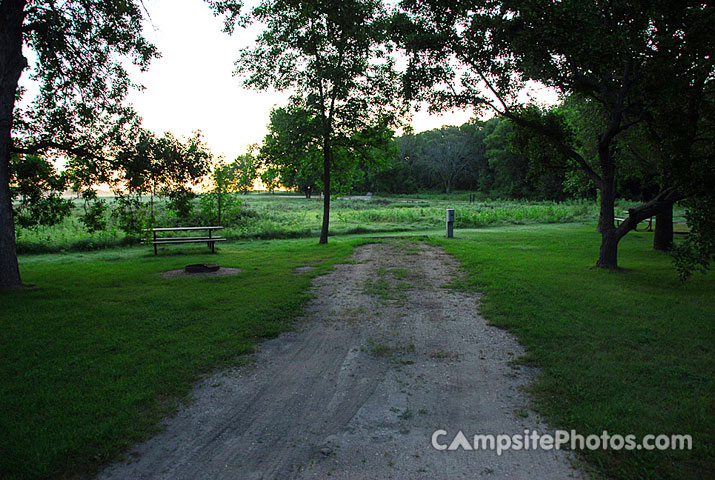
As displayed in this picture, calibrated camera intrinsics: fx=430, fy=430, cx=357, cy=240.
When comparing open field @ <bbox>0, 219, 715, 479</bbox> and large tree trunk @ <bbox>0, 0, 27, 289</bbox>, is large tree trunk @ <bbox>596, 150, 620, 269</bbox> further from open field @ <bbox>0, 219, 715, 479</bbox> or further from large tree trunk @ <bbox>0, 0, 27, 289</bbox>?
large tree trunk @ <bbox>0, 0, 27, 289</bbox>

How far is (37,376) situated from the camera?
423 cm

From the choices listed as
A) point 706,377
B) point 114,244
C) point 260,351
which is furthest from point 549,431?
point 114,244

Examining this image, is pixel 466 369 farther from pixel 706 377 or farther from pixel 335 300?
pixel 335 300

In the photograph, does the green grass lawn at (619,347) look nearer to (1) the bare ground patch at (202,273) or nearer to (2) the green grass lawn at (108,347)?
(2) the green grass lawn at (108,347)

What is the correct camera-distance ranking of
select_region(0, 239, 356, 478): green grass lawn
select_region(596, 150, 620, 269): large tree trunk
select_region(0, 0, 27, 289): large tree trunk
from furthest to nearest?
select_region(596, 150, 620, 269): large tree trunk < select_region(0, 0, 27, 289): large tree trunk < select_region(0, 239, 356, 478): green grass lawn

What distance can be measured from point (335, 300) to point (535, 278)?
442 cm

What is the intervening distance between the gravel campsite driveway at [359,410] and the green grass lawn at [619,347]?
35 cm

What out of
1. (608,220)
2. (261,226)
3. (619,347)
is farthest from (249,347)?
(261,226)

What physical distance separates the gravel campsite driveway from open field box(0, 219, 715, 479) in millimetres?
293

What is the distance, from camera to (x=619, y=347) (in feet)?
16.4

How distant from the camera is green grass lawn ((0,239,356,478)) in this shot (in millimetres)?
3123

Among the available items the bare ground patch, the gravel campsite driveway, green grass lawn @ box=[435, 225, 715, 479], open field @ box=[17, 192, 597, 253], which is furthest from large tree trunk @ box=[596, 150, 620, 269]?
open field @ box=[17, 192, 597, 253]

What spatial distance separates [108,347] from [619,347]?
597 cm

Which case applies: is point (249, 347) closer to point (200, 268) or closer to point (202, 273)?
point (202, 273)
